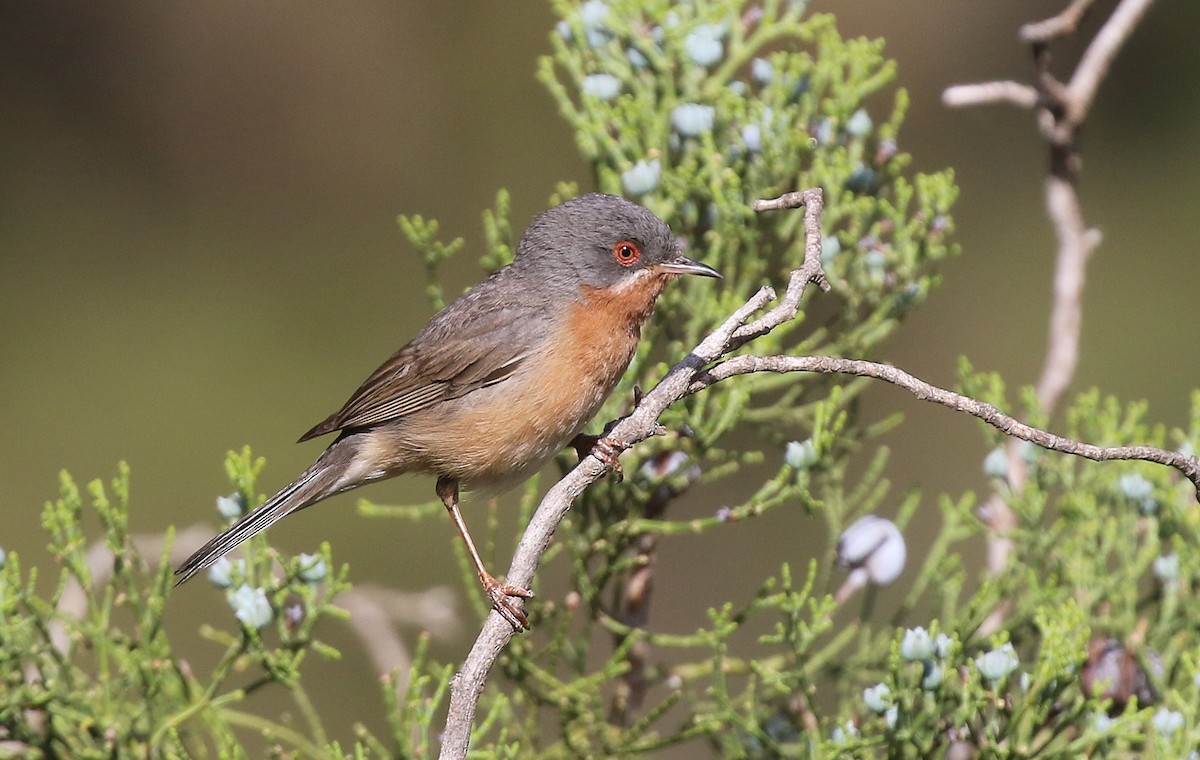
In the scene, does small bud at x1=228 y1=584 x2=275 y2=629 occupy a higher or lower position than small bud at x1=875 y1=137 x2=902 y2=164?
lower

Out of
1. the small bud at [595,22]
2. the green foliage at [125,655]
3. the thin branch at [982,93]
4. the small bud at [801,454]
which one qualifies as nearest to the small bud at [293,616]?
the green foliage at [125,655]

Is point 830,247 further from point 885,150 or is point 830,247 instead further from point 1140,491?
point 1140,491

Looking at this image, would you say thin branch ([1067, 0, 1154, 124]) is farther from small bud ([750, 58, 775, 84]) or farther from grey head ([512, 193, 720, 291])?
grey head ([512, 193, 720, 291])

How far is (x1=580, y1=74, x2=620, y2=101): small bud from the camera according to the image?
13.4ft

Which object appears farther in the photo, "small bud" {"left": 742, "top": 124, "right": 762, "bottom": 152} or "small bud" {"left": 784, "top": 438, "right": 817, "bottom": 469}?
"small bud" {"left": 742, "top": 124, "right": 762, "bottom": 152}

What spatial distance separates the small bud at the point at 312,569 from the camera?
337 centimetres

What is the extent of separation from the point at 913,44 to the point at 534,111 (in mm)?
2249

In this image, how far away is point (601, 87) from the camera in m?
4.09

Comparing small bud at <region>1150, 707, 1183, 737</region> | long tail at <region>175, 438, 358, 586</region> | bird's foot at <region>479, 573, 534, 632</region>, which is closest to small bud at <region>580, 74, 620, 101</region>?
long tail at <region>175, 438, 358, 586</region>

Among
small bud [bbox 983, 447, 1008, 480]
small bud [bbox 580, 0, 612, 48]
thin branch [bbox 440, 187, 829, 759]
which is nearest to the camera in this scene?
thin branch [bbox 440, 187, 829, 759]

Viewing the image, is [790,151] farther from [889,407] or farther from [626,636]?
[889,407]

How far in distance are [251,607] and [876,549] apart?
1.64 m

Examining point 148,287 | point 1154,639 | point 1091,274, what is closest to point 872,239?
point 1154,639

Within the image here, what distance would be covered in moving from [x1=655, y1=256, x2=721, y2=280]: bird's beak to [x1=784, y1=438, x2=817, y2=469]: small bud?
21.2 inches
